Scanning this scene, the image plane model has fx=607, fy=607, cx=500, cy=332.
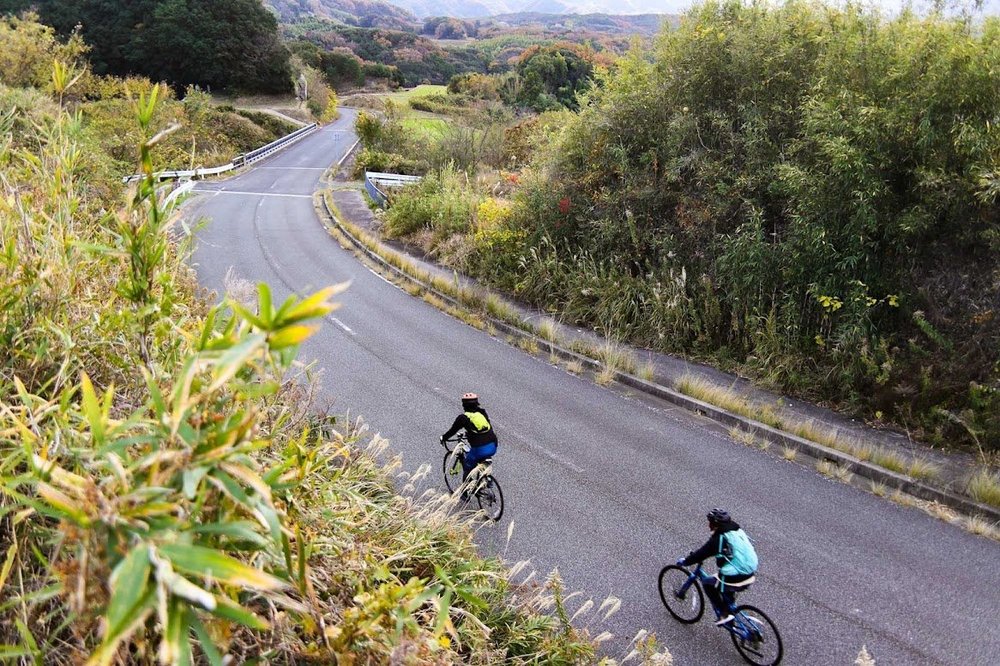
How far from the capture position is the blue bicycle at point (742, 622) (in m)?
Answer: 4.69

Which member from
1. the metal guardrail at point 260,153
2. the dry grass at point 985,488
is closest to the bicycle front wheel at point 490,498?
the dry grass at point 985,488

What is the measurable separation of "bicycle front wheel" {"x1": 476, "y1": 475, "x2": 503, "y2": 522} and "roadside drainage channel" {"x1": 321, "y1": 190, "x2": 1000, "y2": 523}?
4.05m

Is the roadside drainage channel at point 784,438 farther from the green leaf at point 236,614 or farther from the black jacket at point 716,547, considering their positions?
the green leaf at point 236,614

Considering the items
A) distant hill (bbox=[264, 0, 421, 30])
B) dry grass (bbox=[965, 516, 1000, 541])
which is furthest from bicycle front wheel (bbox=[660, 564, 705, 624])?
distant hill (bbox=[264, 0, 421, 30])

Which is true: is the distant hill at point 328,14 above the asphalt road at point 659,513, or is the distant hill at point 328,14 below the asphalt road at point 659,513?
above

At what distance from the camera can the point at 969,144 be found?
7852mm

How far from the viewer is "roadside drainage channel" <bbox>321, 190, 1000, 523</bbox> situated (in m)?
6.93

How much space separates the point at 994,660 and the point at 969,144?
6272 millimetres

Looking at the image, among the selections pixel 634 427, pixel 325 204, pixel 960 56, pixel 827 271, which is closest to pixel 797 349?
pixel 827 271

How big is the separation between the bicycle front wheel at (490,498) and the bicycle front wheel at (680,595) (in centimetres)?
181

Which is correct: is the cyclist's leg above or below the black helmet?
below

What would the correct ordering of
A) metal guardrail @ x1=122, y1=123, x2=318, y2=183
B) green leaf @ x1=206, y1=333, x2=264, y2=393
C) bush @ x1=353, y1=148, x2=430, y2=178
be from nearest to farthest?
green leaf @ x1=206, y1=333, x2=264, y2=393 < bush @ x1=353, y1=148, x2=430, y2=178 < metal guardrail @ x1=122, y1=123, x2=318, y2=183

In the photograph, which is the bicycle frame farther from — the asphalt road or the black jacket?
the asphalt road

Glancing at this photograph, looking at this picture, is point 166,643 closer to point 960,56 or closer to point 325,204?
point 960,56
